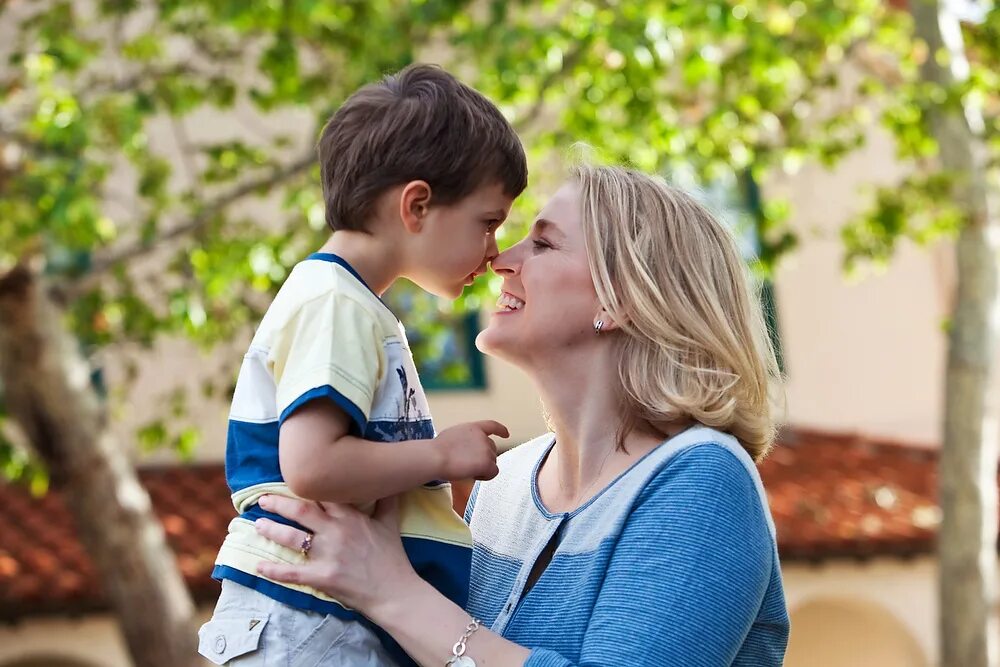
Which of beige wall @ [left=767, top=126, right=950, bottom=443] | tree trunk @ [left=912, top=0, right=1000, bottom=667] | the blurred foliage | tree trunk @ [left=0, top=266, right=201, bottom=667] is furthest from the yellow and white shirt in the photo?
beige wall @ [left=767, top=126, right=950, bottom=443]

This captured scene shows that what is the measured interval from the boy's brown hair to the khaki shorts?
71 centimetres

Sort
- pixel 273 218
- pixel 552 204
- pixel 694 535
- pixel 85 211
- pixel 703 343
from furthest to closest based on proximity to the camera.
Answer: pixel 273 218, pixel 85 211, pixel 552 204, pixel 703 343, pixel 694 535

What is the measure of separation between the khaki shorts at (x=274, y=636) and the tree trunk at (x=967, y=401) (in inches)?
315

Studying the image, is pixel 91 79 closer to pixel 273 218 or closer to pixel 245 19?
pixel 245 19

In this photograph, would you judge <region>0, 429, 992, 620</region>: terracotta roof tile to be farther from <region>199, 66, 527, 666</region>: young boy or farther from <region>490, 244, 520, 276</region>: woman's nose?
<region>199, 66, 527, 666</region>: young boy

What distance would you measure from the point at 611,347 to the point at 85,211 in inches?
232

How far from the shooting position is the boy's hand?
8.14ft

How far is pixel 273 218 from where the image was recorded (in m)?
13.4

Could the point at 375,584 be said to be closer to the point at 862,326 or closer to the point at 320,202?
the point at 320,202

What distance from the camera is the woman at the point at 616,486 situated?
240 cm

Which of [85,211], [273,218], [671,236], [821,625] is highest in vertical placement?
[671,236]

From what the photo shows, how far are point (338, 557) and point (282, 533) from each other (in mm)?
104

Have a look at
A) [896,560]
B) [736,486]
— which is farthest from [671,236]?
[896,560]

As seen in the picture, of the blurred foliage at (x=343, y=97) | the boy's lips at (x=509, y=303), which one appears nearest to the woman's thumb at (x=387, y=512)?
the boy's lips at (x=509, y=303)
